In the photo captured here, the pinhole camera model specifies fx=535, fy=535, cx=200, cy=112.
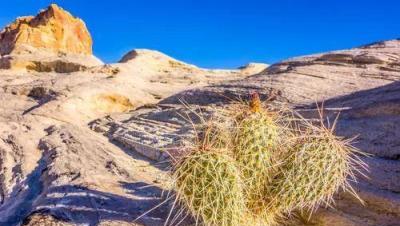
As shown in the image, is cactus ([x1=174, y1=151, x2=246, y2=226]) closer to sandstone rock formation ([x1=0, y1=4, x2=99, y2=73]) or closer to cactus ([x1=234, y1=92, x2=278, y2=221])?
cactus ([x1=234, y1=92, x2=278, y2=221])

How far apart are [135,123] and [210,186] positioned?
7281 millimetres

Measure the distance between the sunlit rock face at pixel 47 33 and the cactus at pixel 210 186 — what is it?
1884 centimetres

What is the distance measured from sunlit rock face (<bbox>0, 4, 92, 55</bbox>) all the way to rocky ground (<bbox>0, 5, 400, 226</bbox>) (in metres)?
4.21

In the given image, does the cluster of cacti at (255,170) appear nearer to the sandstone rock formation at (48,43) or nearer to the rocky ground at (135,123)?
the rocky ground at (135,123)

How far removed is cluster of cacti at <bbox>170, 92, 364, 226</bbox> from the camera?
4.92 meters

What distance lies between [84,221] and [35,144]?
458 cm

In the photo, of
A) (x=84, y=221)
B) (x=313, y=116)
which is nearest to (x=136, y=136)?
(x=313, y=116)

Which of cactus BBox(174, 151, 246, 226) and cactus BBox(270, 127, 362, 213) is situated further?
cactus BBox(270, 127, 362, 213)

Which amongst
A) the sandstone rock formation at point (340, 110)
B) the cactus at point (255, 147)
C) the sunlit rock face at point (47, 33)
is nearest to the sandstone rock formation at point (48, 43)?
the sunlit rock face at point (47, 33)

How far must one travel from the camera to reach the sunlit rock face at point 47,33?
2392 centimetres

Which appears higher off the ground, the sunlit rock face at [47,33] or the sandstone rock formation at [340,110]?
the sunlit rock face at [47,33]

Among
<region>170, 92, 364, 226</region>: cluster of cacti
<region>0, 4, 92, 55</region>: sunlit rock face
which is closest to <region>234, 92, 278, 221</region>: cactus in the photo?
<region>170, 92, 364, 226</region>: cluster of cacti

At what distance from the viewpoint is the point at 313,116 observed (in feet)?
30.2

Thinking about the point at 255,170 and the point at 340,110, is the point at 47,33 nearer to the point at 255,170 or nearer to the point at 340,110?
the point at 340,110
